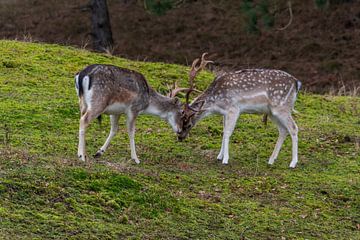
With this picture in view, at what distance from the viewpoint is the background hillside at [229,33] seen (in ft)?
86.5

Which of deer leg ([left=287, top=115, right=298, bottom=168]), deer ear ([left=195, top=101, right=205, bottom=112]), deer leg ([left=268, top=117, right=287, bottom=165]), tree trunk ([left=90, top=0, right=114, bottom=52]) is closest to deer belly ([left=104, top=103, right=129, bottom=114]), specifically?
deer ear ([left=195, top=101, right=205, bottom=112])

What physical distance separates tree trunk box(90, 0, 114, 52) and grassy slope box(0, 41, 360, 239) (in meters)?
8.11

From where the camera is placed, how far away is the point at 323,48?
27453 mm

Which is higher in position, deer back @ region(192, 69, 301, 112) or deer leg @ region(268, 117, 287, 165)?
deer back @ region(192, 69, 301, 112)

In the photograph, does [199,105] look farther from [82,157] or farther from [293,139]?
[82,157]

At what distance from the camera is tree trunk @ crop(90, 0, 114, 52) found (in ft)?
78.7

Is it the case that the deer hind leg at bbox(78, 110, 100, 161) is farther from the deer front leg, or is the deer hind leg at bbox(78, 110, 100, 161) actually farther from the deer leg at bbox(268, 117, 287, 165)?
the deer leg at bbox(268, 117, 287, 165)

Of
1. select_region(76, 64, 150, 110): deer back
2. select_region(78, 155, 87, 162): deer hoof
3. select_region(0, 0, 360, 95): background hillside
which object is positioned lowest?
select_region(0, 0, 360, 95): background hillside

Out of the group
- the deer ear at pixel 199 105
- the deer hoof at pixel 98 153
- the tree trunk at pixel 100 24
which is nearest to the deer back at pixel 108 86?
the deer hoof at pixel 98 153

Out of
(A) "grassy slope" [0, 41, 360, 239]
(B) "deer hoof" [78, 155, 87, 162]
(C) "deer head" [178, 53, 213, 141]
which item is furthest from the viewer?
(C) "deer head" [178, 53, 213, 141]

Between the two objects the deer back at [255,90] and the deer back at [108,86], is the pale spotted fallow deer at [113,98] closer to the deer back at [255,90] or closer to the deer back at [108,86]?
the deer back at [108,86]

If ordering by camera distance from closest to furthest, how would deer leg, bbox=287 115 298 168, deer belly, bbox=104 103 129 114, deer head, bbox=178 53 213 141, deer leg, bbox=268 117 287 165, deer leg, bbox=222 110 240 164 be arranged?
deer belly, bbox=104 103 129 114, deer leg, bbox=222 110 240 164, deer leg, bbox=287 115 298 168, deer leg, bbox=268 117 287 165, deer head, bbox=178 53 213 141

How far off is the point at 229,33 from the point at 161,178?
1980 centimetres

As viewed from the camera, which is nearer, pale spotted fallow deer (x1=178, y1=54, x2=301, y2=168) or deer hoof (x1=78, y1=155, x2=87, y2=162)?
deer hoof (x1=78, y1=155, x2=87, y2=162)
